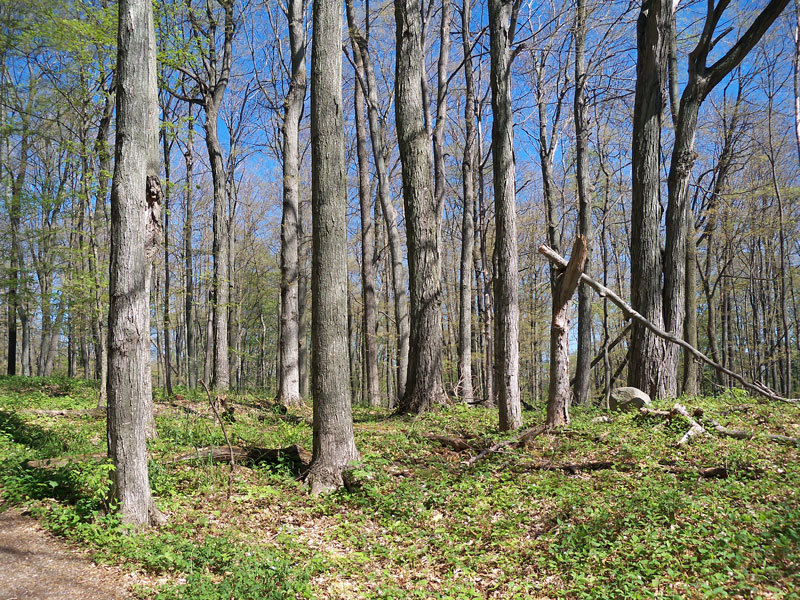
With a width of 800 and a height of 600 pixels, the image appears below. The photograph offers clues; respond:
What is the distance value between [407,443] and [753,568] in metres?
4.49

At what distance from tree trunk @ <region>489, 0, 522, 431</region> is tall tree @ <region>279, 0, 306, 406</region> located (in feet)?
19.0

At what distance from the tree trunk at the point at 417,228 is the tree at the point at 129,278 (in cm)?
529

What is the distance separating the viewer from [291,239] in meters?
11.7

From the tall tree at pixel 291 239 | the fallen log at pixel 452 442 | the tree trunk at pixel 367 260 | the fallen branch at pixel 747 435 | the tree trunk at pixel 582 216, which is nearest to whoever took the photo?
the fallen branch at pixel 747 435

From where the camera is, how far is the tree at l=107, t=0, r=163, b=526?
4377 millimetres

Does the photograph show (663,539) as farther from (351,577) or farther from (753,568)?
(351,577)

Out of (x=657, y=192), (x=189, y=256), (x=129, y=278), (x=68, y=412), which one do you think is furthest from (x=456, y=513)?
(x=189, y=256)

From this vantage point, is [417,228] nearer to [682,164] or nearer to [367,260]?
[367,260]

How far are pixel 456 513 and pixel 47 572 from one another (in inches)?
145

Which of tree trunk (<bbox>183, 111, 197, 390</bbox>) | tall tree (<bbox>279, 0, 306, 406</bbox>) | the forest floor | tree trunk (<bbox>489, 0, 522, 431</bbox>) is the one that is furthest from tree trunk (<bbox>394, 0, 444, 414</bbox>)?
tree trunk (<bbox>183, 111, 197, 390</bbox>)

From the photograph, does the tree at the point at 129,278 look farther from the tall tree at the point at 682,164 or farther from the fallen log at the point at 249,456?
the tall tree at the point at 682,164

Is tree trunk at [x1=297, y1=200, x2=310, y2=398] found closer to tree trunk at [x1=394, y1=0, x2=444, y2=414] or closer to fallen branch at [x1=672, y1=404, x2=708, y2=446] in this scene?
tree trunk at [x1=394, y1=0, x2=444, y2=414]

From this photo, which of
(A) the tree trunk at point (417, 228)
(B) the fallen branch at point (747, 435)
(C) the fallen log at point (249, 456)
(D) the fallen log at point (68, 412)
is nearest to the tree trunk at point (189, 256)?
(D) the fallen log at point (68, 412)

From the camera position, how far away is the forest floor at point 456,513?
3.67 m
